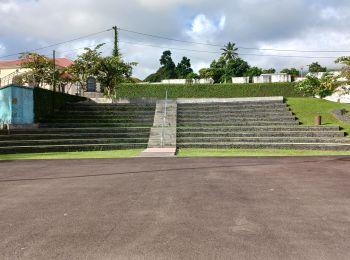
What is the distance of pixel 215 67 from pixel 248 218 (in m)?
79.6

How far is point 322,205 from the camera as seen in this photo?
7.04 metres

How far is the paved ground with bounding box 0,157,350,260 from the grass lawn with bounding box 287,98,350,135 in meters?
13.8

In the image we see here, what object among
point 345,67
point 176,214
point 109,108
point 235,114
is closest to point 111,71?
point 109,108

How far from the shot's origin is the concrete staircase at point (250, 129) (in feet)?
67.3

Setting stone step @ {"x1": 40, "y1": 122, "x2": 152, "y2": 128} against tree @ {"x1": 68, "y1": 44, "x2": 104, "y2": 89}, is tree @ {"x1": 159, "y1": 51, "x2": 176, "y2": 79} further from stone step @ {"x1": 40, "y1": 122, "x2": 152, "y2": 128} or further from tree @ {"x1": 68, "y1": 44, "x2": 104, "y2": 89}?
stone step @ {"x1": 40, "y1": 122, "x2": 152, "y2": 128}

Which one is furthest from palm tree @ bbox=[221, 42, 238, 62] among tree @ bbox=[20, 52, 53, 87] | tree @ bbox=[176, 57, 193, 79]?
tree @ bbox=[20, 52, 53, 87]

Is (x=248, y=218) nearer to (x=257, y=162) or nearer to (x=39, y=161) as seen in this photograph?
(x=257, y=162)

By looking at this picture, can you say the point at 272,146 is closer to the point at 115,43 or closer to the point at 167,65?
the point at 115,43

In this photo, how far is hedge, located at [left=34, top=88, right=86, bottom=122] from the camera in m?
24.5

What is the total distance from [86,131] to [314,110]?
1624 cm

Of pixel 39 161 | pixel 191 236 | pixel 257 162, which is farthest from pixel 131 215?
pixel 39 161

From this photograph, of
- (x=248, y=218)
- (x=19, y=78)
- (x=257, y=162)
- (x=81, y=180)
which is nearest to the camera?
(x=248, y=218)

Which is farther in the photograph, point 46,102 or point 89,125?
point 46,102

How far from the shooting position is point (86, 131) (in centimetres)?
2288
